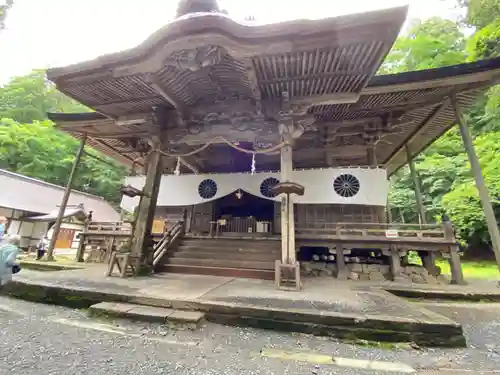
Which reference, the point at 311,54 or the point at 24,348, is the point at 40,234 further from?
the point at 311,54

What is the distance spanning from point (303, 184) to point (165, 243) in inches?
193

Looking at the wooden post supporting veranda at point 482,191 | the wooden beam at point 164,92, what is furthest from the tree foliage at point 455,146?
the wooden beam at point 164,92

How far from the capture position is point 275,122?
603 centimetres

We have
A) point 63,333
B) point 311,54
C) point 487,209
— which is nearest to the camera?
point 63,333

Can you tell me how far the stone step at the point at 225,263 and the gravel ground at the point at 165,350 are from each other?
3278 mm

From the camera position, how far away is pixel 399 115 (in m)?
7.58

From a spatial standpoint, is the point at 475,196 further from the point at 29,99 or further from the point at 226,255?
the point at 29,99

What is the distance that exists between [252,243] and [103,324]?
503 cm

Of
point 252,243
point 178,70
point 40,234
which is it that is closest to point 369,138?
point 252,243

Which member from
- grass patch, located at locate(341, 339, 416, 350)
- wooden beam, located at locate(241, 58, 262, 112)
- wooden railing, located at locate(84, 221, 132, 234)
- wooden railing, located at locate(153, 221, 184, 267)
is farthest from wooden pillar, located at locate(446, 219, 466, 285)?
wooden railing, located at locate(84, 221, 132, 234)

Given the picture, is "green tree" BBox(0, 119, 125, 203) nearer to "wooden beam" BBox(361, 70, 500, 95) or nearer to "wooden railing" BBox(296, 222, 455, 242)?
"wooden railing" BBox(296, 222, 455, 242)

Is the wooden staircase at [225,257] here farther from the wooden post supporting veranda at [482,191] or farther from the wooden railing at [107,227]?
the wooden post supporting veranda at [482,191]

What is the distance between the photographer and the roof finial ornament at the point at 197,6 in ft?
22.4

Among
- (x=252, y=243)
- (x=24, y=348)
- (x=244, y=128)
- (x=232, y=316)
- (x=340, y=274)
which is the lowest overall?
(x=24, y=348)
